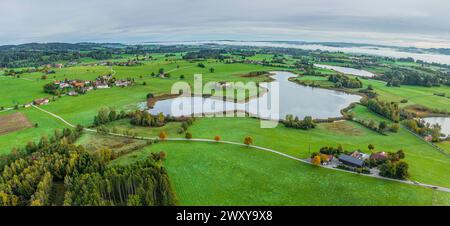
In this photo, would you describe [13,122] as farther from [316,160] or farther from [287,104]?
[287,104]

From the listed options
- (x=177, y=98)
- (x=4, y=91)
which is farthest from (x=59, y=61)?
(x=177, y=98)

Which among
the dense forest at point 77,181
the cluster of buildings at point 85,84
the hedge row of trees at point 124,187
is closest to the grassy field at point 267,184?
the hedge row of trees at point 124,187

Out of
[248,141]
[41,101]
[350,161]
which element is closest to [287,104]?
[248,141]

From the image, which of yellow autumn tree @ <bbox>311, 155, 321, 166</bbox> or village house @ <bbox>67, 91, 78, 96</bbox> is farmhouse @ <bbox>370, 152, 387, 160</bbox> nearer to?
yellow autumn tree @ <bbox>311, 155, 321, 166</bbox>

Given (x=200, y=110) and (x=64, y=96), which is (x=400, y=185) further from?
(x=64, y=96)

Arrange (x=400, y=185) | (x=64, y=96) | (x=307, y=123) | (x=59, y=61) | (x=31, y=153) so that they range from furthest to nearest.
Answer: (x=59, y=61)
(x=64, y=96)
(x=307, y=123)
(x=31, y=153)
(x=400, y=185)

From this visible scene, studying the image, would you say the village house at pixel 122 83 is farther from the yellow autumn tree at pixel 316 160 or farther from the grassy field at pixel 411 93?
the yellow autumn tree at pixel 316 160
